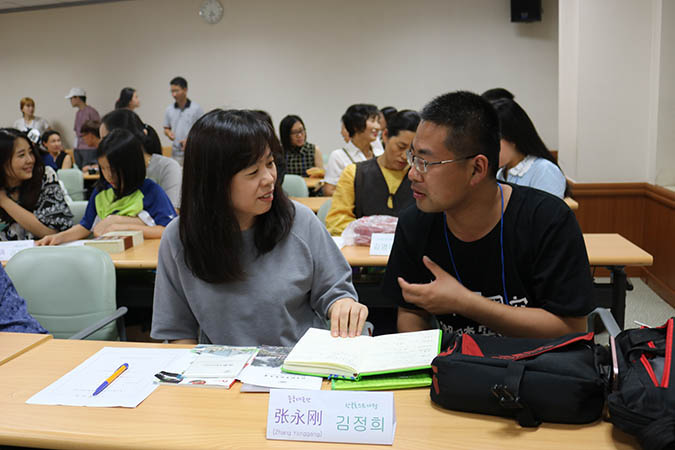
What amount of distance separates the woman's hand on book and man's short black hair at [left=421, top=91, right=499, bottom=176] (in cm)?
52

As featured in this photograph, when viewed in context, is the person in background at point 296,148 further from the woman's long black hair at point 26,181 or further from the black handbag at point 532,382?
the black handbag at point 532,382

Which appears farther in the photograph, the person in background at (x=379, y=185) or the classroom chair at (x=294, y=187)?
the classroom chair at (x=294, y=187)

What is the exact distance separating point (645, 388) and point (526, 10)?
6773 millimetres

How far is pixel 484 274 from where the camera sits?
163 centimetres

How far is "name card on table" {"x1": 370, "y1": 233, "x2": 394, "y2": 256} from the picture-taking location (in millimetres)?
2691

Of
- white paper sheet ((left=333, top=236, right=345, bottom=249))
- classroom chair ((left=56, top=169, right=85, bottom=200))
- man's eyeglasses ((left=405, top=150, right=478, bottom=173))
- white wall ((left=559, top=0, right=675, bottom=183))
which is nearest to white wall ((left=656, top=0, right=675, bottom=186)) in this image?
white wall ((left=559, top=0, right=675, bottom=183))

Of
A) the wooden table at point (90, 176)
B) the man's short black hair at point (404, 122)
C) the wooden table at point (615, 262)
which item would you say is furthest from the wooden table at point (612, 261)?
the wooden table at point (90, 176)

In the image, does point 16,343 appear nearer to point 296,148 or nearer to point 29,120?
point 296,148

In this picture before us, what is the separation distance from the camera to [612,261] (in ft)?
8.18

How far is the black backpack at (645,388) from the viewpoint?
954mm

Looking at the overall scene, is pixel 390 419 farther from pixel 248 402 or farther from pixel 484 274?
pixel 484 274

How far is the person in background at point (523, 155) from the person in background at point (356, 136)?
4.99ft

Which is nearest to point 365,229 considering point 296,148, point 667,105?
point 667,105

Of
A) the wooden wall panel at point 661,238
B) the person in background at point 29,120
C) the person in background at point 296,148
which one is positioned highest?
the person in background at point 29,120
